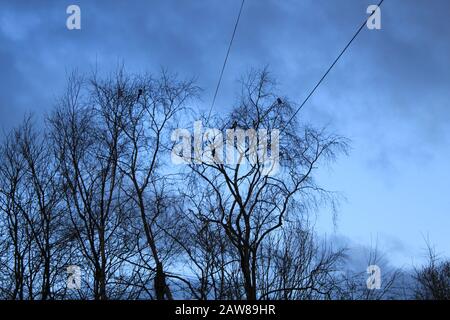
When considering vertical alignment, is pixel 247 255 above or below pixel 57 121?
below

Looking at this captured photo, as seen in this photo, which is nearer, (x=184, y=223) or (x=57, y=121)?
(x=184, y=223)

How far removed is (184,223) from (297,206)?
115 inches

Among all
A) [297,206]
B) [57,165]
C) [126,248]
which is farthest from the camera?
[57,165]

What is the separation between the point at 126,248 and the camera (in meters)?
14.9

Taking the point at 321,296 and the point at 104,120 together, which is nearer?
the point at 321,296
